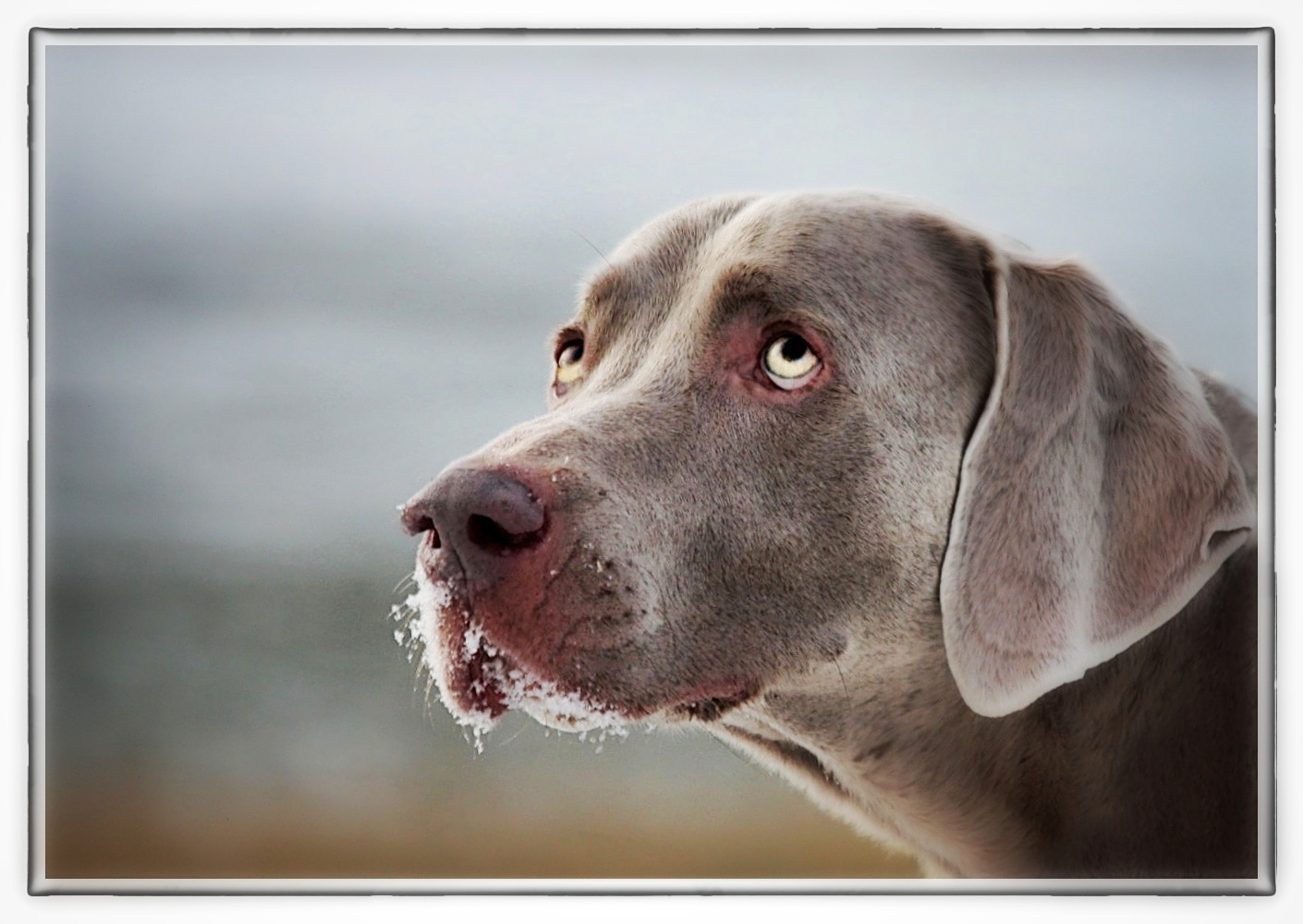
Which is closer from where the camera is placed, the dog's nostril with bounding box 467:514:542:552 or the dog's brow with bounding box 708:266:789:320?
the dog's nostril with bounding box 467:514:542:552

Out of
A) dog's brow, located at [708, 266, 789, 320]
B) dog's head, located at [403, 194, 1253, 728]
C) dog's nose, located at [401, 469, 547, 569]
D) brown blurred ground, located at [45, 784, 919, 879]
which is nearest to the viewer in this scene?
dog's nose, located at [401, 469, 547, 569]

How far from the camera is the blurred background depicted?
102 inches

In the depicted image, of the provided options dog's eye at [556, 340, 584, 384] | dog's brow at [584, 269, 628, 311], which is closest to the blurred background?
dog's eye at [556, 340, 584, 384]

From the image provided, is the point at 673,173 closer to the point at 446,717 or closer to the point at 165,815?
the point at 446,717

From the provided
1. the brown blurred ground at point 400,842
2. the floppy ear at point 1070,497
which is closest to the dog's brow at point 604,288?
the floppy ear at point 1070,497

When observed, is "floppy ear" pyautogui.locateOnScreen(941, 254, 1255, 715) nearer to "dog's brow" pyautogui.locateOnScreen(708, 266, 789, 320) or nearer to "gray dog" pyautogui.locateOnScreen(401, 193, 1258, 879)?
"gray dog" pyautogui.locateOnScreen(401, 193, 1258, 879)

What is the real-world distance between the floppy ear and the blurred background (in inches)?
20.1

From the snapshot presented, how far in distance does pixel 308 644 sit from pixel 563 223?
3.04 feet

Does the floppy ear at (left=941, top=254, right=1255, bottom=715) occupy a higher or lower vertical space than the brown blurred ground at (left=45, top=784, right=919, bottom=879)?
higher

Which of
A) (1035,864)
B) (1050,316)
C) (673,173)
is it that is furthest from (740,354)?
(1035,864)

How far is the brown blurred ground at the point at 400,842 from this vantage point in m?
2.59

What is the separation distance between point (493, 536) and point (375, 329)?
848mm

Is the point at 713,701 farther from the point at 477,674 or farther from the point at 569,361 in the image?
the point at 569,361

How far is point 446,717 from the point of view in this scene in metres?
2.61
